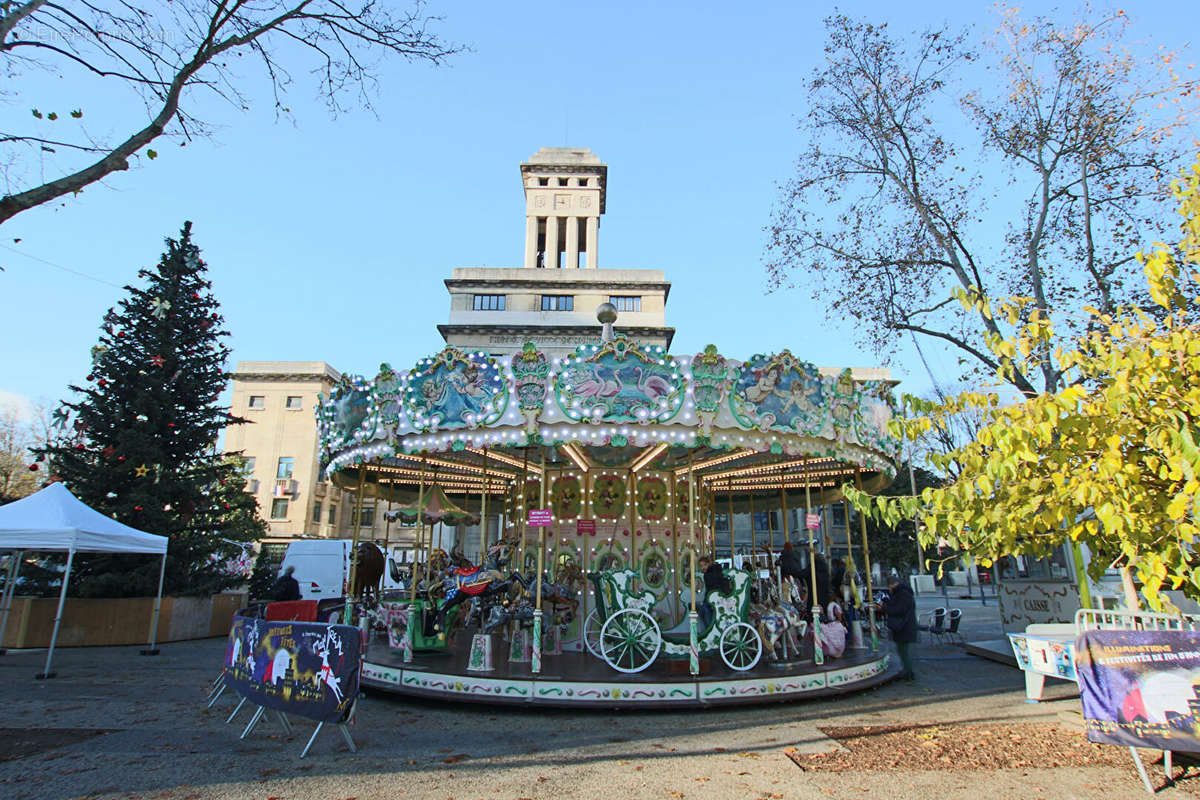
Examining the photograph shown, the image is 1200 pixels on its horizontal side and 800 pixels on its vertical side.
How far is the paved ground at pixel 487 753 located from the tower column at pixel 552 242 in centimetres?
4907

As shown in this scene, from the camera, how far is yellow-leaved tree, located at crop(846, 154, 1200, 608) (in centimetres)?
486

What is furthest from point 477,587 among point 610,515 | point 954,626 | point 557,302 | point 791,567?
point 557,302

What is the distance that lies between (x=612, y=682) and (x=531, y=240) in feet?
172

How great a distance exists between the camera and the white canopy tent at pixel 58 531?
11086 millimetres

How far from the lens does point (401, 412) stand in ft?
29.9

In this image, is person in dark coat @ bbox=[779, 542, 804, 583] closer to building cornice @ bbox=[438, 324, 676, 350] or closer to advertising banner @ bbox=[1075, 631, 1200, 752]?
advertising banner @ bbox=[1075, 631, 1200, 752]

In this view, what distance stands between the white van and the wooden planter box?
6149 millimetres

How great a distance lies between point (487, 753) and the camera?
629cm

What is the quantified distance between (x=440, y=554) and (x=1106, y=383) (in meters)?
11.4

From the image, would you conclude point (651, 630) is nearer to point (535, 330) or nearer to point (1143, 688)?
point (1143, 688)

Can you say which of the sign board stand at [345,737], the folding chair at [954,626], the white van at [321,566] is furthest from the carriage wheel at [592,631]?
the white van at [321,566]

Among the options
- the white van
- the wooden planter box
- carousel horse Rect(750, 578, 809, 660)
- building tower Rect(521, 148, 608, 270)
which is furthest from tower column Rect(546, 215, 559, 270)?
carousel horse Rect(750, 578, 809, 660)

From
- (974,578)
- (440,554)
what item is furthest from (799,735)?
(974,578)

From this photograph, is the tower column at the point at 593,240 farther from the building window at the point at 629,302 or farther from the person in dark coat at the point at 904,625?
the person in dark coat at the point at 904,625
